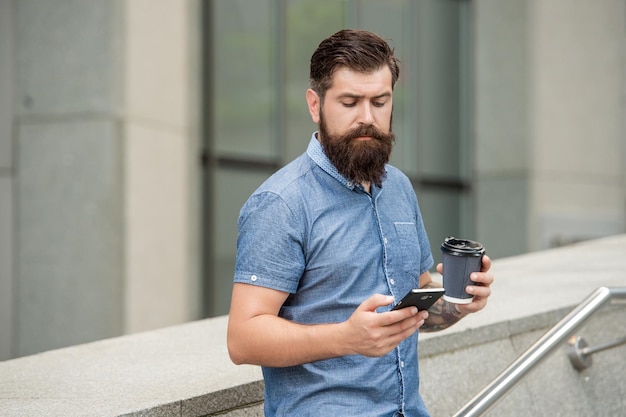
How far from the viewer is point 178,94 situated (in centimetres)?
917

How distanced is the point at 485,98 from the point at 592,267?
722 cm

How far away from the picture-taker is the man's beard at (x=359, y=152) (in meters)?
2.60

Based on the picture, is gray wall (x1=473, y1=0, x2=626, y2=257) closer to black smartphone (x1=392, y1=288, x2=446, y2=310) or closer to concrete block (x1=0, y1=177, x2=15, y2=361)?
concrete block (x1=0, y1=177, x2=15, y2=361)

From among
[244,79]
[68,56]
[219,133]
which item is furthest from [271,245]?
[244,79]

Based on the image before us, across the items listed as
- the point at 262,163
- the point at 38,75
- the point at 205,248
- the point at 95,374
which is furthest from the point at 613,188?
the point at 95,374

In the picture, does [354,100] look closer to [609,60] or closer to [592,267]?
[592,267]

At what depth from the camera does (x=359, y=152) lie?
8.53 ft

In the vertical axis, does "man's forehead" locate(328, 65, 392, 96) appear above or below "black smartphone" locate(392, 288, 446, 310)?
above

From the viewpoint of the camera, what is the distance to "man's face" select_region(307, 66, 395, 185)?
2.59 m

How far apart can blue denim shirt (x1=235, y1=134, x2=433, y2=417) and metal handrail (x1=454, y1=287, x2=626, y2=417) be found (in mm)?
359

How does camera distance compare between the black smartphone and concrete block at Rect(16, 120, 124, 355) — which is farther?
concrete block at Rect(16, 120, 124, 355)

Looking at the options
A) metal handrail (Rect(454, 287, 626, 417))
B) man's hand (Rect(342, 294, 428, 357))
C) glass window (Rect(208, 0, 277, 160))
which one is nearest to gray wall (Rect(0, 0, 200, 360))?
glass window (Rect(208, 0, 277, 160))

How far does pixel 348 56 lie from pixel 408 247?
582mm

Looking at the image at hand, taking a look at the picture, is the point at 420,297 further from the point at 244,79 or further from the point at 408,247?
the point at 244,79
